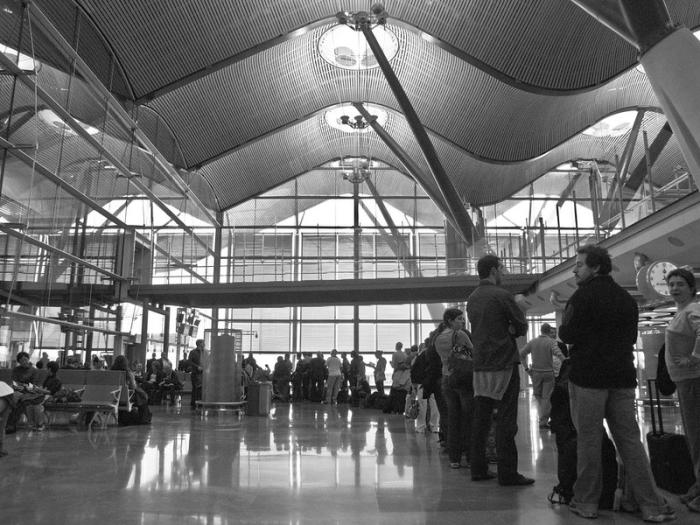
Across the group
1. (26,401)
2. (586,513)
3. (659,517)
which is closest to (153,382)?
(26,401)

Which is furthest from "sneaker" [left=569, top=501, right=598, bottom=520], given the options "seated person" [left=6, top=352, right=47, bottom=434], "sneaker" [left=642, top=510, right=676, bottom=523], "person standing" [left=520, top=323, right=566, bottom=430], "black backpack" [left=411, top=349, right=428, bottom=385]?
"seated person" [left=6, top=352, right=47, bottom=434]

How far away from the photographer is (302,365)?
71.4 feet

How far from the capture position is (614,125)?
94.2ft

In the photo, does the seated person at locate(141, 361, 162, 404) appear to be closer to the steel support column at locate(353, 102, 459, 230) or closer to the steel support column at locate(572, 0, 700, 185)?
the steel support column at locate(353, 102, 459, 230)

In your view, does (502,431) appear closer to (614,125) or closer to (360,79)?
(360,79)

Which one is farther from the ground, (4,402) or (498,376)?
(498,376)

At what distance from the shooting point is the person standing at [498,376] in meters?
4.88

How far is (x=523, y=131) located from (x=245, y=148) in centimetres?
1225

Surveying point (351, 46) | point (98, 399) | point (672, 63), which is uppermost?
point (351, 46)

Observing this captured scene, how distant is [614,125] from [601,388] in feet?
91.7

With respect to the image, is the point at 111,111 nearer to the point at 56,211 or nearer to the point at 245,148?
the point at 56,211

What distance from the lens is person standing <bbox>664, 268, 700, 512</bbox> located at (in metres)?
4.23

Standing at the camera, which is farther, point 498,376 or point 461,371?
point 461,371

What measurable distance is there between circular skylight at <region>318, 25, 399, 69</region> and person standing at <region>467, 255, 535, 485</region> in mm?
19999
